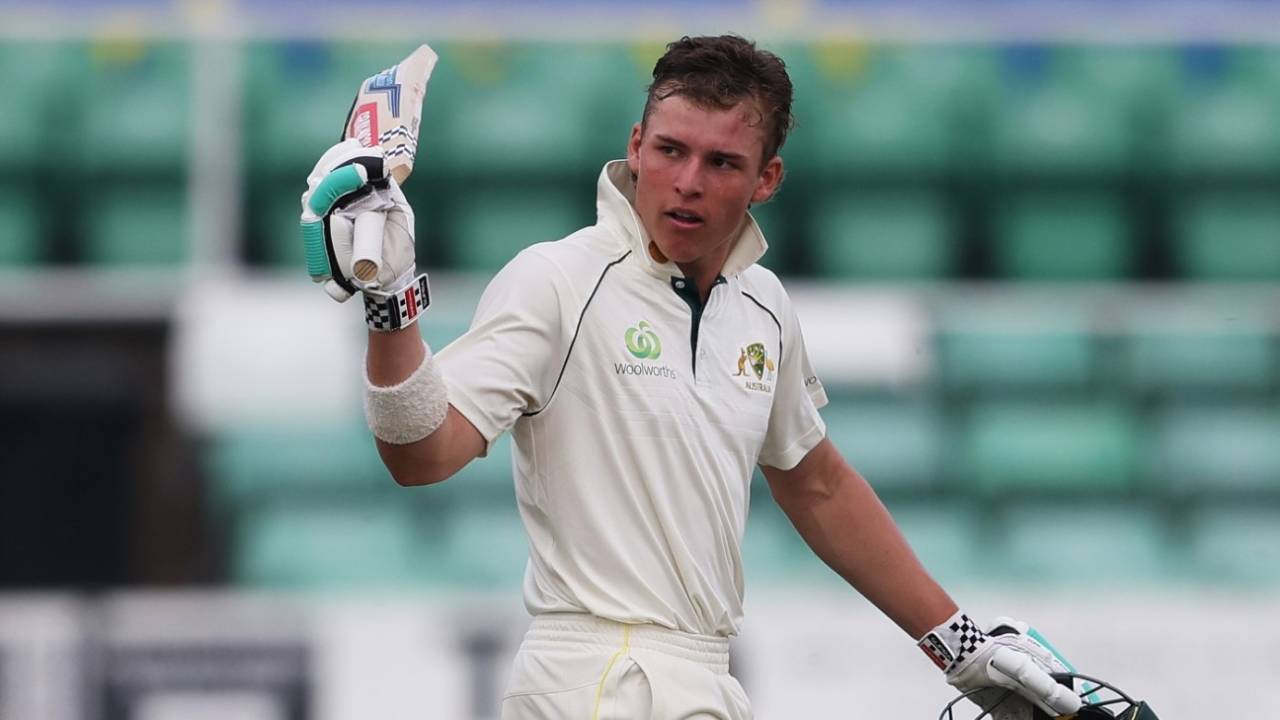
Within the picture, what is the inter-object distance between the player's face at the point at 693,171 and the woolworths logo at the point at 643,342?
122 millimetres

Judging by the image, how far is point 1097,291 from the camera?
737 cm

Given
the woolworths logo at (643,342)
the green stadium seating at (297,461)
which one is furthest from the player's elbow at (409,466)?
the green stadium seating at (297,461)

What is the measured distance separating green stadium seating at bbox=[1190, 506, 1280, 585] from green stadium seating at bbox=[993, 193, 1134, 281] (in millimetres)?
951

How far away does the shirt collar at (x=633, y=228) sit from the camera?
9.48 feet

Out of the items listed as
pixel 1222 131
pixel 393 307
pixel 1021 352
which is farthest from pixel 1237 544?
pixel 393 307

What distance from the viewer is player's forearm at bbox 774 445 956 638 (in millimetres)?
3221

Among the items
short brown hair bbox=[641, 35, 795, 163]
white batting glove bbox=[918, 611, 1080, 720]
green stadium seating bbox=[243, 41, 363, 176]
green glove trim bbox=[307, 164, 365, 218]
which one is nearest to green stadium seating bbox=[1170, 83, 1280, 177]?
green stadium seating bbox=[243, 41, 363, 176]

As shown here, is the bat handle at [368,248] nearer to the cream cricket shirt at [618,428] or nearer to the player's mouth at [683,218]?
the cream cricket shirt at [618,428]

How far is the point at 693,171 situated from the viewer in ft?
9.25

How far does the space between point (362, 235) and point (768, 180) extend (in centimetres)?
81

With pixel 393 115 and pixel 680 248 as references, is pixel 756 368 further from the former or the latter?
pixel 393 115

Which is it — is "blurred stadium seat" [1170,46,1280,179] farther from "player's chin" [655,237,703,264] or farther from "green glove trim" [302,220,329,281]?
"green glove trim" [302,220,329,281]

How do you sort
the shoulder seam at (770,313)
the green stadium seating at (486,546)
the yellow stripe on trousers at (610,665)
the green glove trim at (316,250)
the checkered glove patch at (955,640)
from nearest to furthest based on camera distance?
1. the green glove trim at (316,250)
2. the yellow stripe on trousers at (610,665)
3. the shoulder seam at (770,313)
4. the checkered glove patch at (955,640)
5. the green stadium seating at (486,546)

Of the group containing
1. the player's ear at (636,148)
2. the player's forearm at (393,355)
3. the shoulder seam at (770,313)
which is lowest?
the player's forearm at (393,355)
